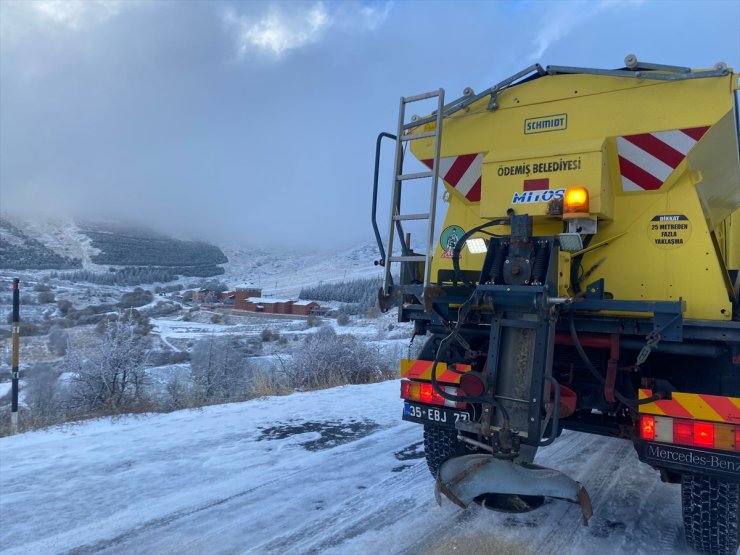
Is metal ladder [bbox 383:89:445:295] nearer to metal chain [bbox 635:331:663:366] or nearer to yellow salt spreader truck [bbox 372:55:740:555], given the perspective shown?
yellow salt spreader truck [bbox 372:55:740:555]

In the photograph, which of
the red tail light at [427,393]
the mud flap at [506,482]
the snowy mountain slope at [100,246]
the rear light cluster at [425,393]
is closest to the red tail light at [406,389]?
the rear light cluster at [425,393]

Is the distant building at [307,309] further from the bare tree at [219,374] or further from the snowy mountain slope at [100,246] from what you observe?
the snowy mountain slope at [100,246]

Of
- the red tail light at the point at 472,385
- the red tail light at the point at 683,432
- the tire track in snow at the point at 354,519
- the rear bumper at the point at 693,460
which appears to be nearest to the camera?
the rear bumper at the point at 693,460

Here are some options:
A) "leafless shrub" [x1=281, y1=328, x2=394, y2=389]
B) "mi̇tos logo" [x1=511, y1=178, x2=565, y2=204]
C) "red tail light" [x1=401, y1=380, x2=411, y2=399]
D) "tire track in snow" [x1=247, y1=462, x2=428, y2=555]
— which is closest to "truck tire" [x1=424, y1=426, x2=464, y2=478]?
"tire track in snow" [x1=247, y1=462, x2=428, y2=555]

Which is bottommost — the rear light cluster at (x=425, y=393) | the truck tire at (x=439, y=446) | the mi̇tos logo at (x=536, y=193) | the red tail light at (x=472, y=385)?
the truck tire at (x=439, y=446)

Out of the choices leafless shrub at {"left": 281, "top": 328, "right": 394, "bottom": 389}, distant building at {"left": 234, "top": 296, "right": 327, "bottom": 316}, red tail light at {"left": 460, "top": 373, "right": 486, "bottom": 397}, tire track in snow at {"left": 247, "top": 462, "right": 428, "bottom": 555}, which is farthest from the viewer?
distant building at {"left": 234, "top": 296, "right": 327, "bottom": 316}

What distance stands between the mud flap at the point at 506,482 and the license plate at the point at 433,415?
2.19 feet

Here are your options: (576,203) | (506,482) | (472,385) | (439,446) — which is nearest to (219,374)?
(439,446)

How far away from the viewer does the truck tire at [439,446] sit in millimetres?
4422

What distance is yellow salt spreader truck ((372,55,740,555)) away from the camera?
3232 mm

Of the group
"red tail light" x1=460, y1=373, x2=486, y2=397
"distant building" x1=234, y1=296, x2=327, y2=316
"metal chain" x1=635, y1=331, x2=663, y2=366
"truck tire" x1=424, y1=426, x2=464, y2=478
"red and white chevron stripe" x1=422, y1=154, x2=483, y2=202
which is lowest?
"distant building" x1=234, y1=296, x2=327, y2=316

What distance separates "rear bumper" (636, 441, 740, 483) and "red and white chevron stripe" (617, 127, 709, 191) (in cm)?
178

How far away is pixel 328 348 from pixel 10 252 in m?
66.0

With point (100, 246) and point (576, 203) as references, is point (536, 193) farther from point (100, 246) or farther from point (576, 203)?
point (100, 246)
